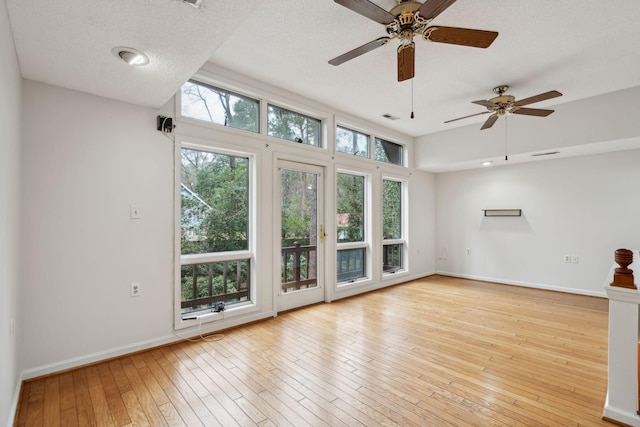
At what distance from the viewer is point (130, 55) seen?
6.72 feet

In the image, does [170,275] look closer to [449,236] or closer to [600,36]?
[600,36]

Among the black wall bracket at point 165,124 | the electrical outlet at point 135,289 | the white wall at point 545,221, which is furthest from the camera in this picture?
the white wall at point 545,221

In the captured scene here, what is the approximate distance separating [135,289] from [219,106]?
2089 mm

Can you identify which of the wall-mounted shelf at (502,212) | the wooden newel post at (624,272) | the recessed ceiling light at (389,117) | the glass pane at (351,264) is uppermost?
the recessed ceiling light at (389,117)

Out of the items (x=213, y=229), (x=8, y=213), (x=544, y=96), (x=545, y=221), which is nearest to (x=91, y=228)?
(x=8, y=213)

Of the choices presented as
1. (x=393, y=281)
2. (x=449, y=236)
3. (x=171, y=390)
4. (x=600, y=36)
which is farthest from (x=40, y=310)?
(x=449, y=236)

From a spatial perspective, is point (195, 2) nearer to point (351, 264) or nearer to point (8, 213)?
point (8, 213)

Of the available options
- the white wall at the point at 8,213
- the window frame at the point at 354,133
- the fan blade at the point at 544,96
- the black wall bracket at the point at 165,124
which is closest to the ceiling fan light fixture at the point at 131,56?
→ the white wall at the point at 8,213

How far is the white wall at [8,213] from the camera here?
157cm

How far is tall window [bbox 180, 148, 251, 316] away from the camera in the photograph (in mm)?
3188

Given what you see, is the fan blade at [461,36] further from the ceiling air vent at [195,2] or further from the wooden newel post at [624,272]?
the wooden newel post at [624,272]

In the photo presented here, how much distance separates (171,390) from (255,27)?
9.63 feet

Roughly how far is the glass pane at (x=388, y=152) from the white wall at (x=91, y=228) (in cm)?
326

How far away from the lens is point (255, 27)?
2.56m
